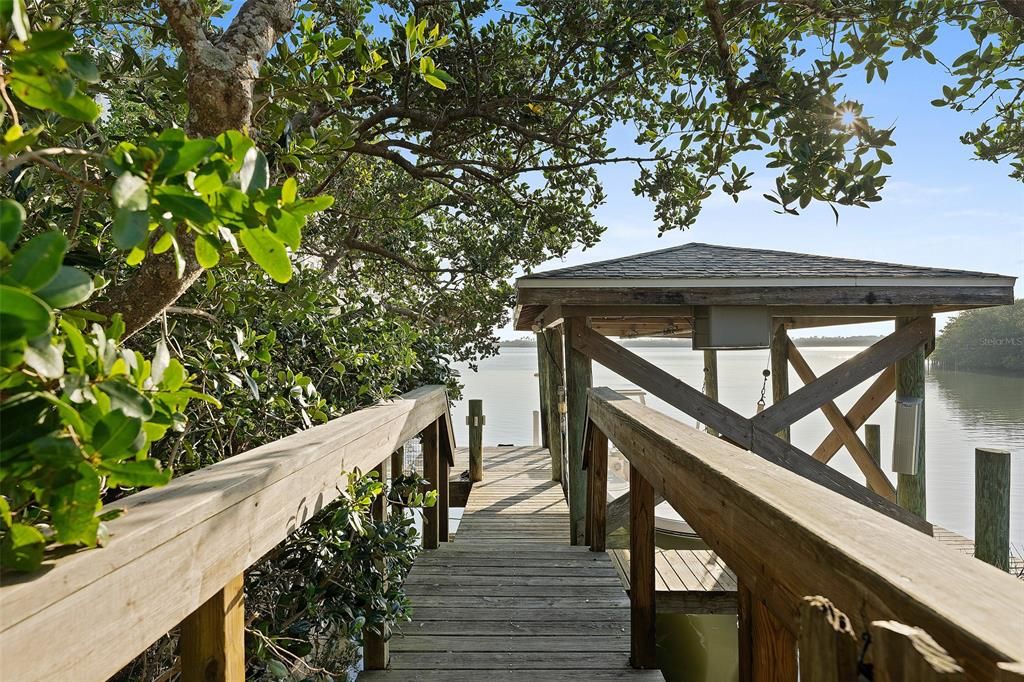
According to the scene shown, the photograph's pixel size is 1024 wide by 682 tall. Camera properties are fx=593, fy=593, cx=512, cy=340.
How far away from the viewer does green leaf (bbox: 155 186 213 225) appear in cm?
64

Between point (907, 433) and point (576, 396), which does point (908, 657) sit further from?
point (907, 433)

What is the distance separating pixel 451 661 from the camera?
2.54 m

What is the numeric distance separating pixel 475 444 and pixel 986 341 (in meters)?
39.8

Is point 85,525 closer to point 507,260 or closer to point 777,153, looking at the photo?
point 777,153

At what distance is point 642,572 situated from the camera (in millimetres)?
2350

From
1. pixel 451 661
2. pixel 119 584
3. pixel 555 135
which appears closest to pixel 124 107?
pixel 555 135

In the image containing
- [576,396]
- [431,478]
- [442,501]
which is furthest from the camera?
[576,396]

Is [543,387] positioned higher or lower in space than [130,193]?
lower

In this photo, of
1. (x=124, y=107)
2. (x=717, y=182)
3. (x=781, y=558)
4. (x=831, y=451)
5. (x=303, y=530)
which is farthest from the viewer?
(x=831, y=451)

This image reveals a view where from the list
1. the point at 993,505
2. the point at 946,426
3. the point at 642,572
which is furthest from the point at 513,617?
the point at 946,426

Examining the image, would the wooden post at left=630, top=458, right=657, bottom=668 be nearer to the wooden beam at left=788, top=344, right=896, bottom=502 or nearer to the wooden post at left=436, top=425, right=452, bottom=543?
the wooden post at left=436, top=425, right=452, bottom=543

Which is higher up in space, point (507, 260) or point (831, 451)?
point (507, 260)

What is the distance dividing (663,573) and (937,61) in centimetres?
356

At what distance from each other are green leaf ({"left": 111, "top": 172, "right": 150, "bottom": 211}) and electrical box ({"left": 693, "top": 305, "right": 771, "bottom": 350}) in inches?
180
